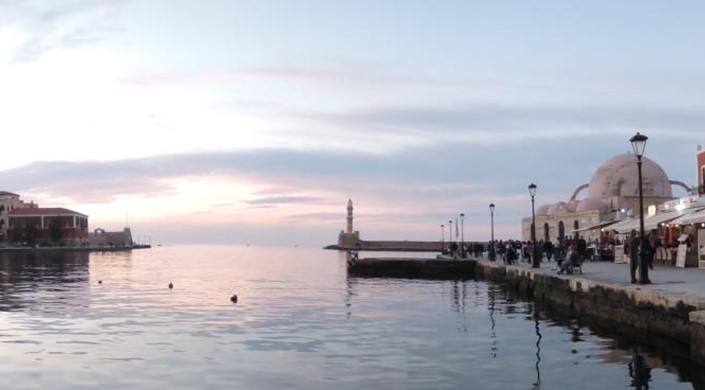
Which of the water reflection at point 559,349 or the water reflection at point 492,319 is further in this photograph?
the water reflection at point 492,319

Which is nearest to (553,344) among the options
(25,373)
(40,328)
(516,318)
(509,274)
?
(516,318)

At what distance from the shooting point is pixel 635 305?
75.6 feet

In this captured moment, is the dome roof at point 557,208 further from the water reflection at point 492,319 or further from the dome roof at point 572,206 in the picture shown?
the water reflection at point 492,319

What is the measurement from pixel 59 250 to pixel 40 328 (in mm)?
165832

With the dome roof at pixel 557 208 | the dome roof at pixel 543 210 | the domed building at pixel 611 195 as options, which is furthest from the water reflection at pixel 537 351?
the dome roof at pixel 543 210

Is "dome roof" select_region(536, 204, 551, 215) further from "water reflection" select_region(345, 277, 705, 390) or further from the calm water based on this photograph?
"water reflection" select_region(345, 277, 705, 390)

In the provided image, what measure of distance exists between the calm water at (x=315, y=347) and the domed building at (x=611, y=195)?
54.1m

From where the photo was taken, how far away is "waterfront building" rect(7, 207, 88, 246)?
186m

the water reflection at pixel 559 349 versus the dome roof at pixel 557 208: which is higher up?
the dome roof at pixel 557 208

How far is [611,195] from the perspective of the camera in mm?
91188

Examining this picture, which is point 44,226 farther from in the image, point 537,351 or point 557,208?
point 537,351

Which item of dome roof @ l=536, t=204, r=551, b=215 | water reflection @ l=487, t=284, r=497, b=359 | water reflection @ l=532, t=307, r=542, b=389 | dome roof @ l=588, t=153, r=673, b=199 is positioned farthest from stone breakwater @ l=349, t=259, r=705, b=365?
dome roof @ l=536, t=204, r=551, b=215

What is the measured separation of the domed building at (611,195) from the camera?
86.5 meters

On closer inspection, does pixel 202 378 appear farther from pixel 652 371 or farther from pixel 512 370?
pixel 652 371
